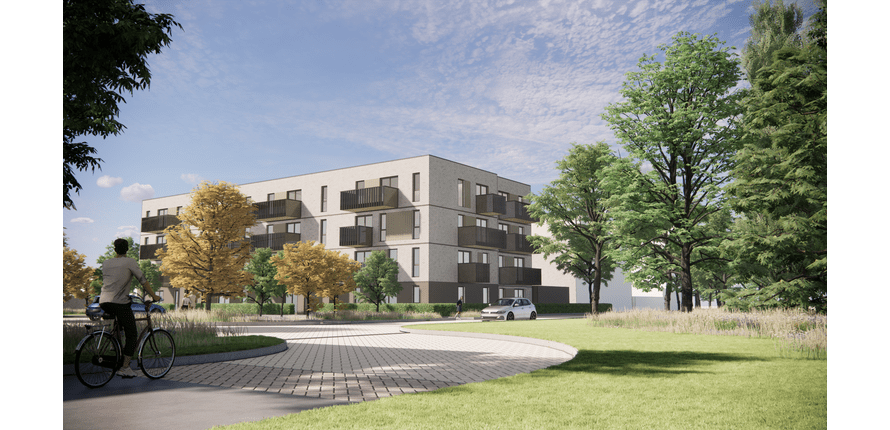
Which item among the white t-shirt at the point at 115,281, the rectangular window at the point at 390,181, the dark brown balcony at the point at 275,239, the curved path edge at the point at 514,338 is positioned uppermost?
the rectangular window at the point at 390,181

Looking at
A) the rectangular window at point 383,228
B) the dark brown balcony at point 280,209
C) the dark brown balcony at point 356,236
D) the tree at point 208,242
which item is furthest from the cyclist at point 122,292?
the dark brown balcony at point 280,209

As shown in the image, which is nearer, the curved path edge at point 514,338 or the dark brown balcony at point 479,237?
the curved path edge at point 514,338

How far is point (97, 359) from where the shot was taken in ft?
25.9

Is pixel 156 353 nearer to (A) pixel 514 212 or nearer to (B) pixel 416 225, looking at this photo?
(B) pixel 416 225

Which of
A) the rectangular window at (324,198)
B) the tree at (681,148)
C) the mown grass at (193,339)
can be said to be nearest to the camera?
the mown grass at (193,339)

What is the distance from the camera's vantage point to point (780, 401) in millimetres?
6586

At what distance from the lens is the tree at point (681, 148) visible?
78.4 ft

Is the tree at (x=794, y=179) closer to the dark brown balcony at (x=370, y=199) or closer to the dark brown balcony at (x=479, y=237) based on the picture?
the dark brown balcony at (x=479, y=237)

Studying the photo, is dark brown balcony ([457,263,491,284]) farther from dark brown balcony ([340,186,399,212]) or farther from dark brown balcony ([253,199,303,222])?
dark brown balcony ([253,199,303,222])

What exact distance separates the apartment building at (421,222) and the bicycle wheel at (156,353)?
3288 centimetres

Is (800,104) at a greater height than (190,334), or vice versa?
(800,104)

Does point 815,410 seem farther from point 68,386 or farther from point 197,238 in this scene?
point 197,238
